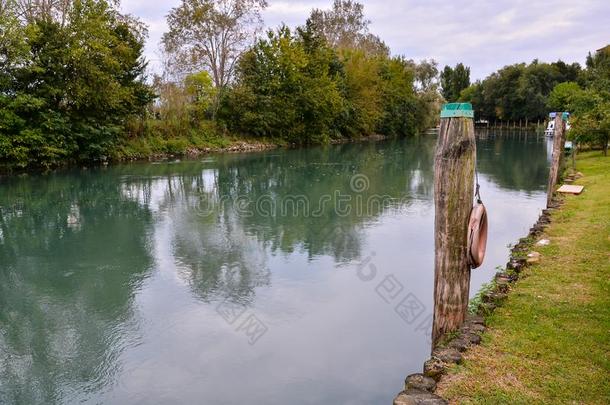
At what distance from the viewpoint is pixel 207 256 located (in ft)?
29.8

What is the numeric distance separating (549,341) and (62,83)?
21739 mm

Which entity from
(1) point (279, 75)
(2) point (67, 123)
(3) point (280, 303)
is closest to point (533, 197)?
(3) point (280, 303)

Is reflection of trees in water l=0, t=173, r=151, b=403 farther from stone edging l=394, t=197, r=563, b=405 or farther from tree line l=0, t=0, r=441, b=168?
tree line l=0, t=0, r=441, b=168

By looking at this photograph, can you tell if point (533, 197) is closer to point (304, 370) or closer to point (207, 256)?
point (207, 256)

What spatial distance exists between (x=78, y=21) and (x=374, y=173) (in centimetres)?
1421

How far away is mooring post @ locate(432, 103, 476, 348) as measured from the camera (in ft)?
14.1

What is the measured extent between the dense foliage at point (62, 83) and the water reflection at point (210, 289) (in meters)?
5.10

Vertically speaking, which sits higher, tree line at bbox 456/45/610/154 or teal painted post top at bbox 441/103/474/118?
tree line at bbox 456/45/610/154

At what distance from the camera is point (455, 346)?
443 cm

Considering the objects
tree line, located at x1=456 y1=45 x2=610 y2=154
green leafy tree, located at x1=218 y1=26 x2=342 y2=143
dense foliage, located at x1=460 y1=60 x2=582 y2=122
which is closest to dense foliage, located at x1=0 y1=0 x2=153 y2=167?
green leafy tree, located at x1=218 y1=26 x2=342 y2=143

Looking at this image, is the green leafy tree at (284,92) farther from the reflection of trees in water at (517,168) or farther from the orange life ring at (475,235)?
the orange life ring at (475,235)

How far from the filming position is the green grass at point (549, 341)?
12.3 ft

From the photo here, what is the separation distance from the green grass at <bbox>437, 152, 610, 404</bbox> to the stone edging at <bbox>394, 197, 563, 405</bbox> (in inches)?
3.5

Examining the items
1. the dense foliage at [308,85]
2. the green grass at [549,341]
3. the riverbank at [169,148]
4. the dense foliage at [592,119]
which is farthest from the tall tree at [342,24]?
the green grass at [549,341]
